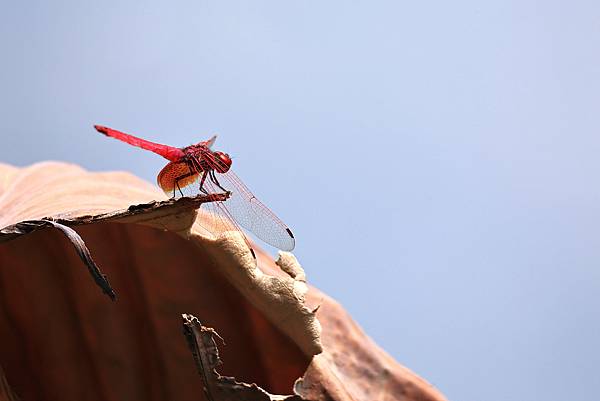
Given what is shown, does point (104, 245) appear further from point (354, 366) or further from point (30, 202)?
point (354, 366)

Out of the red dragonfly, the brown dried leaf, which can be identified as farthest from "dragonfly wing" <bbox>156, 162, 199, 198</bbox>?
the brown dried leaf

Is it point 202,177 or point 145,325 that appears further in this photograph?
point 202,177

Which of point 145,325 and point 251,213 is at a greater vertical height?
point 251,213

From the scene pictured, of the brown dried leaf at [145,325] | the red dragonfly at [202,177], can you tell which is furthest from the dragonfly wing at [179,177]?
the brown dried leaf at [145,325]

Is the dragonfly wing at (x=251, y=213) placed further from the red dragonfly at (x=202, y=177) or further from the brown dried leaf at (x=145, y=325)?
the brown dried leaf at (x=145, y=325)

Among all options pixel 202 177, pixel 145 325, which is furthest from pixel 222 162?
pixel 145 325

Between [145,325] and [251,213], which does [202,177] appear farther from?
[145,325]
